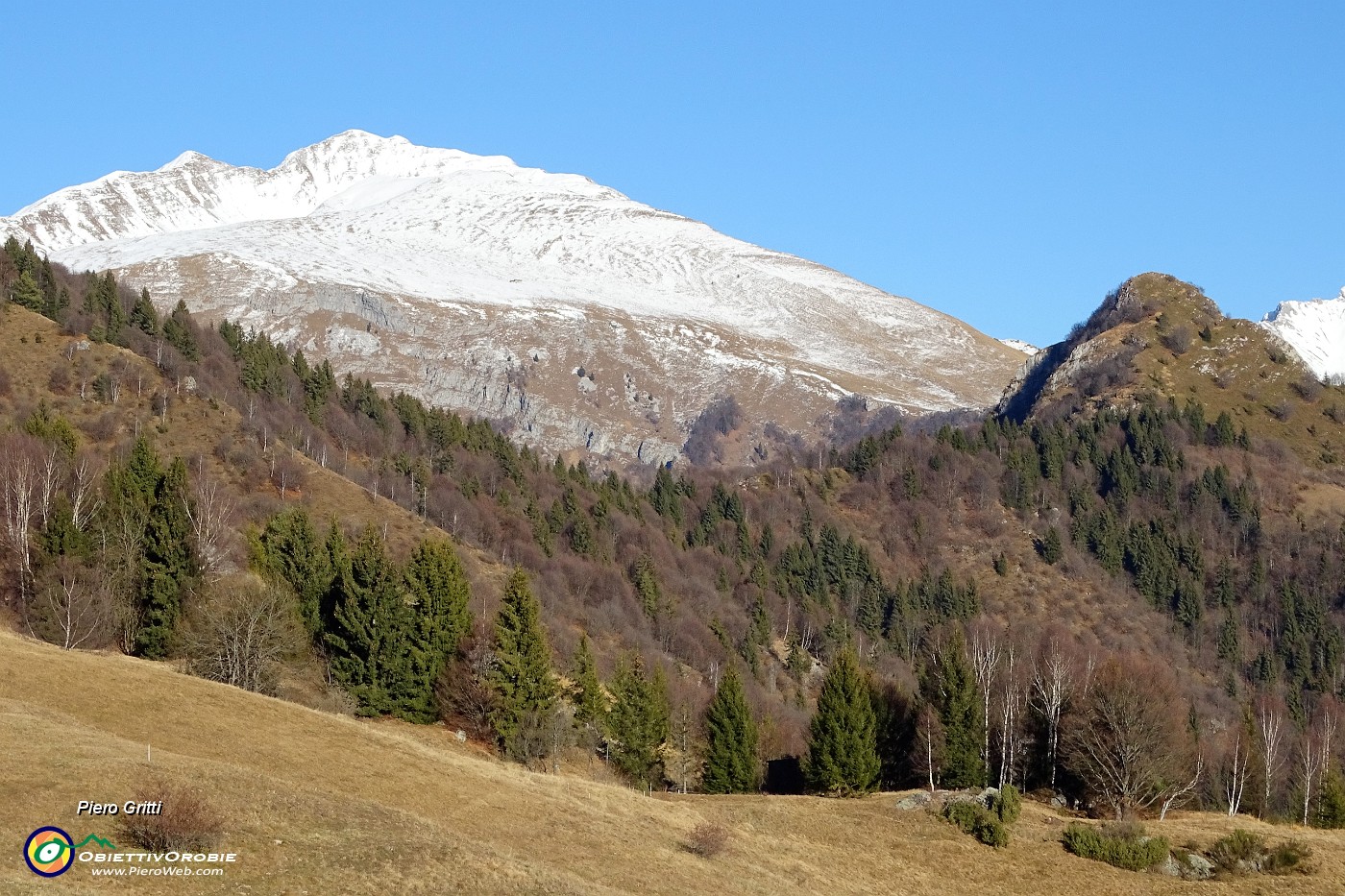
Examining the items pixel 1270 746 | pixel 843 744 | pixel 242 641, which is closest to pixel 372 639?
pixel 242 641

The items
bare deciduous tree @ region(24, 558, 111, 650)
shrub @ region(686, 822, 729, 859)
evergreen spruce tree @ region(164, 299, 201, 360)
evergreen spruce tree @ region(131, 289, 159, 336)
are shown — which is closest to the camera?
shrub @ region(686, 822, 729, 859)

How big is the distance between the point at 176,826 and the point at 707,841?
870 inches

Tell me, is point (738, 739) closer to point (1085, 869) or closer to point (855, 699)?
point (855, 699)

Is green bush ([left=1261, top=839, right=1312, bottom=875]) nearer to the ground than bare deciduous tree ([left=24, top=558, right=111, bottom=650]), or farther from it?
nearer to the ground

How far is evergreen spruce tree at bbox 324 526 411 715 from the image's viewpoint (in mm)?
76938

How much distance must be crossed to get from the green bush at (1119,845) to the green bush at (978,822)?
306 cm

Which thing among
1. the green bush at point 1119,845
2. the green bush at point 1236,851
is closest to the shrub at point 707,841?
the green bush at point 1119,845

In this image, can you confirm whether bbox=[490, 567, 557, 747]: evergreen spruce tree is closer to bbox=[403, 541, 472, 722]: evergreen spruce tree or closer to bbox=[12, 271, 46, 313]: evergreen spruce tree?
bbox=[403, 541, 472, 722]: evergreen spruce tree

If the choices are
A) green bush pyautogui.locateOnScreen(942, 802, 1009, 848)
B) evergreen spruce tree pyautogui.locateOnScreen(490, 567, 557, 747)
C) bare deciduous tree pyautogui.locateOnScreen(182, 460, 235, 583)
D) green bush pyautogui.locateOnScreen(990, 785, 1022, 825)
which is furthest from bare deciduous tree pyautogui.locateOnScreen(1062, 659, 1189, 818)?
bare deciduous tree pyautogui.locateOnScreen(182, 460, 235, 583)

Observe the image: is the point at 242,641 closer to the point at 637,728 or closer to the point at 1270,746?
the point at 637,728

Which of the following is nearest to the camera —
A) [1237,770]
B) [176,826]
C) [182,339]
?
[176,826]

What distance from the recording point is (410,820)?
1604 inches

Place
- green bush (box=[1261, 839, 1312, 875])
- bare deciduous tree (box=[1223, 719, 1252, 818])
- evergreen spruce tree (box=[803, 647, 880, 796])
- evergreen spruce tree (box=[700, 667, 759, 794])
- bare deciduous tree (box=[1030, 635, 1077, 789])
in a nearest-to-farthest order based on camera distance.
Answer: green bush (box=[1261, 839, 1312, 875]) → evergreen spruce tree (box=[803, 647, 880, 796]) → bare deciduous tree (box=[1030, 635, 1077, 789]) → evergreen spruce tree (box=[700, 667, 759, 794]) → bare deciduous tree (box=[1223, 719, 1252, 818])

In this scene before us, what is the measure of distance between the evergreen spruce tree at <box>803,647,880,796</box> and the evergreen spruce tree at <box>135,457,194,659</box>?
3864 cm
